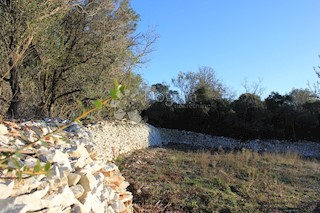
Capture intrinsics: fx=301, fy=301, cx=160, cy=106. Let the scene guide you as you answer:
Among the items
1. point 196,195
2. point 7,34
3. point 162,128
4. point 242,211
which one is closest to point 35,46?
point 7,34

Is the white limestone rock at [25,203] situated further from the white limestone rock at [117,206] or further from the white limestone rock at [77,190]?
the white limestone rock at [117,206]

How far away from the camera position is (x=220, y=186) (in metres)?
6.69

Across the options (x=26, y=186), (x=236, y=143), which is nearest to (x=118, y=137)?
(x=26, y=186)

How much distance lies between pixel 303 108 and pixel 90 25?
→ 16391mm

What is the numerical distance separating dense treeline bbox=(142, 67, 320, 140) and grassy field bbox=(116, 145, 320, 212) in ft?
32.7

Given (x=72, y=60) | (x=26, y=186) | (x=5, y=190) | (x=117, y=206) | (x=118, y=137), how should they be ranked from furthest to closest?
1. (x=118, y=137)
2. (x=72, y=60)
3. (x=117, y=206)
4. (x=26, y=186)
5. (x=5, y=190)

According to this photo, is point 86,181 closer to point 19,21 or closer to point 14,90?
point 19,21

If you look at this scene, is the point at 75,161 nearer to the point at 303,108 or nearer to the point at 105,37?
the point at 105,37

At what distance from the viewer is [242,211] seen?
523 cm

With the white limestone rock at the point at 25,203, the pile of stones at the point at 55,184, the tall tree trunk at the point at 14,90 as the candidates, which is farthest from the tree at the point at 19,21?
the white limestone rock at the point at 25,203

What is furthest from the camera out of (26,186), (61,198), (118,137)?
(118,137)

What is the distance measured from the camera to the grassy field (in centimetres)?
539

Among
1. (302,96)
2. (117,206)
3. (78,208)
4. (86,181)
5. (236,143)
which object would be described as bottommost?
(117,206)

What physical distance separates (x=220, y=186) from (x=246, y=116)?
14353 mm
